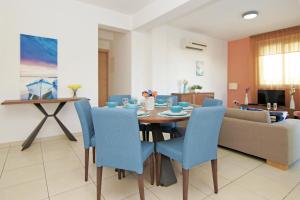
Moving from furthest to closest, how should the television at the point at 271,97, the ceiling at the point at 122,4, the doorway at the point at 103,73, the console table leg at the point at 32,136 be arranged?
the doorway at the point at 103,73 → the television at the point at 271,97 → the ceiling at the point at 122,4 → the console table leg at the point at 32,136

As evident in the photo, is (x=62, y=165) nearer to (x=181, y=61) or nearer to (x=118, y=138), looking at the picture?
(x=118, y=138)

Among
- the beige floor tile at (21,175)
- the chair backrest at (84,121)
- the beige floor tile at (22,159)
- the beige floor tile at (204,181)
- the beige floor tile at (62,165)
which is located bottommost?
the beige floor tile at (204,181)

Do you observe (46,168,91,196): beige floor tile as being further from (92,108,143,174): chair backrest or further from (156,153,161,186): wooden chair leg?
(156,153,161,186): wooden chair leg

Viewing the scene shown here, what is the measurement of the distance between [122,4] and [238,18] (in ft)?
9.06

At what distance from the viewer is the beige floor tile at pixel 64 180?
1816 millimetres

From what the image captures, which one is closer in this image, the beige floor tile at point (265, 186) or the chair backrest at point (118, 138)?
the chair backrest at point (118, 138)

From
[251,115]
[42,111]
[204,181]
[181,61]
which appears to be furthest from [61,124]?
[181,61]

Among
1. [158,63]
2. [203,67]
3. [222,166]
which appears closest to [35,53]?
[158,63]

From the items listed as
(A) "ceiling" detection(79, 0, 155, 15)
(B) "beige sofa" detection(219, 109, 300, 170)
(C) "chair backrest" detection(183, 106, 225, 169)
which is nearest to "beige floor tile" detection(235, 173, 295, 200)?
(B) "beige sofa" detection(219, 109, 300, 170)

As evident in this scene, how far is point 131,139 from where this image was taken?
55.9 inches

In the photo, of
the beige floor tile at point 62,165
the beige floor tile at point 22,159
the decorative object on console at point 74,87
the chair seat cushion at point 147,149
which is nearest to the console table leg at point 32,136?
the beige floor tile at point 22,159

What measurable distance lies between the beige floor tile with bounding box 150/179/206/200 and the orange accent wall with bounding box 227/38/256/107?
16.1 ft

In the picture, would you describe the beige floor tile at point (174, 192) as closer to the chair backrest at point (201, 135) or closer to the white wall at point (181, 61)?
the chair backrest at point (201, 135)

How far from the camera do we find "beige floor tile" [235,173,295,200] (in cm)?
172
